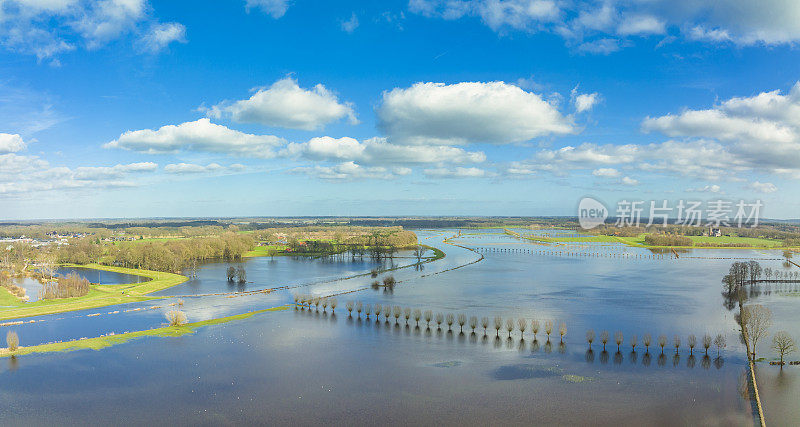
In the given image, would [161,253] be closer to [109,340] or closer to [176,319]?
[176,319]

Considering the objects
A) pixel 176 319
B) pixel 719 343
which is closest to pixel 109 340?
pixel 176 319

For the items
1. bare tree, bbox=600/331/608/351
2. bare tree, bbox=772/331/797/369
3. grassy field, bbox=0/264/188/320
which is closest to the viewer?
bare tree, bbox=772/331/797/369

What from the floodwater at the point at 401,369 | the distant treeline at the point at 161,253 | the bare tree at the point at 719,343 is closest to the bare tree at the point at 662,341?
the floodwater at the point at 401,369

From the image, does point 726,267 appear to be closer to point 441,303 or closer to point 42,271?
point 441,303

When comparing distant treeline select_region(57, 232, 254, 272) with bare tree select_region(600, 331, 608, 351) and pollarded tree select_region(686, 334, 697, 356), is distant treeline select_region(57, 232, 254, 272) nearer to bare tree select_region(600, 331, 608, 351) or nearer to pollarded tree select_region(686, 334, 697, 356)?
bare tree select_region(600, 331, 608, 351)

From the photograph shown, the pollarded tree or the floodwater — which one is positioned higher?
the pollarded tree

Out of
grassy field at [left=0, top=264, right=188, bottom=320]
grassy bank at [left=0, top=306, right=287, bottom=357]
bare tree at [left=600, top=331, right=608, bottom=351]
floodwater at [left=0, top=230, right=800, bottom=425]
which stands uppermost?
bare tree at [left=600, top=331, right=608, bottom=351]

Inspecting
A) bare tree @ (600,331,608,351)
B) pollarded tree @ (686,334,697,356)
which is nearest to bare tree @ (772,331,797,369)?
pollarded tree @ (686,334,697,356)

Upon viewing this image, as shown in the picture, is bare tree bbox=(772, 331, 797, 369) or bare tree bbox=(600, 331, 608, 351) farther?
bare tree bbox=(600, 331, 608, 351)
